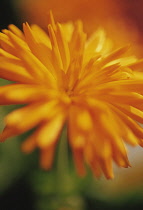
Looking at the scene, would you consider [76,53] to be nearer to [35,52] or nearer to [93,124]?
[35,52]

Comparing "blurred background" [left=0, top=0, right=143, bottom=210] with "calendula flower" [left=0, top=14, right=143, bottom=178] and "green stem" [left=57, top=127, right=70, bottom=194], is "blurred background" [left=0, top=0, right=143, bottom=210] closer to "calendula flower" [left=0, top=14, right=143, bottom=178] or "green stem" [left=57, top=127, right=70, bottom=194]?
"green stem" [left=57, top=127, right=70, bottom=194]

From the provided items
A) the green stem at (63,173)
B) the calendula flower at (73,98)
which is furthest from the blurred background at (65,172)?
the calendula flower at (73,98)

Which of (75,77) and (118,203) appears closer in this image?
(75,77)

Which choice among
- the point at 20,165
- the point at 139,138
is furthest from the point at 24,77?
the point at 20,165

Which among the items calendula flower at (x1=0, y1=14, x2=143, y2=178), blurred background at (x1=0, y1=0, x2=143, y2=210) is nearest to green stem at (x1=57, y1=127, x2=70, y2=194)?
blurred background at (x1=0, y1=0, x2=143, y2=210)

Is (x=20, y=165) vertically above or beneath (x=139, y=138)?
beneath

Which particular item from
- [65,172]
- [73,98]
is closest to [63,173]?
[65,172]
